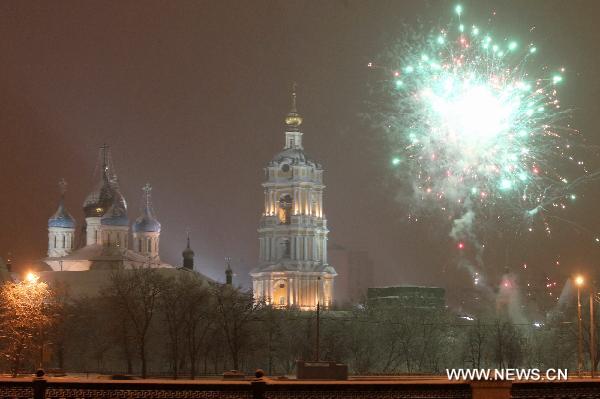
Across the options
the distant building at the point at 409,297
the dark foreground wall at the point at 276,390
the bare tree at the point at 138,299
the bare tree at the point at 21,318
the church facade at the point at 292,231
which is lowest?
the dark foreground wall at the point at 276,390

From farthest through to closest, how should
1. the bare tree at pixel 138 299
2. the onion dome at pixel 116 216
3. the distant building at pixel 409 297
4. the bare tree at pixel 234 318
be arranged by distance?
the onion dome at pixel 116 216, the distant building at pixel 409 297, the bare tree at pixel 138 299, the bare tree at pixel 234 318

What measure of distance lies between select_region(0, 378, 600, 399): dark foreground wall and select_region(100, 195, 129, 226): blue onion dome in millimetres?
96666

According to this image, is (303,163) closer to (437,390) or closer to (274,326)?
(274,326)

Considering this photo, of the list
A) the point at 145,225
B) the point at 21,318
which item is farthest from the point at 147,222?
the point at 21,318

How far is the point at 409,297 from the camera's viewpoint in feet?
364

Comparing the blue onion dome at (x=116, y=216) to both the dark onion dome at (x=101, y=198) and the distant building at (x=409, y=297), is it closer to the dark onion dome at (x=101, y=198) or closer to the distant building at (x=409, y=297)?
the dark onion dome at (x=101, y=198)

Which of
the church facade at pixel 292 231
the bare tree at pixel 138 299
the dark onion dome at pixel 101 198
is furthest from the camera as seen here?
the dark onion dome at pixel 101 198

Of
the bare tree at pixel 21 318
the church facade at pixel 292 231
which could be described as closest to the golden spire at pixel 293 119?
the church facade at pixel 292 231

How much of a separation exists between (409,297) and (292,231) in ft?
48.3

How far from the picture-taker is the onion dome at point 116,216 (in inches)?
4815

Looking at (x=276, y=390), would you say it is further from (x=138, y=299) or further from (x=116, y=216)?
(x=116, y=216)

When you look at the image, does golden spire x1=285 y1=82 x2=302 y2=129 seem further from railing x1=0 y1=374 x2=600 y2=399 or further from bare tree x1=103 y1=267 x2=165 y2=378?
railing x1=0 y1=374 x2=600 y2=399

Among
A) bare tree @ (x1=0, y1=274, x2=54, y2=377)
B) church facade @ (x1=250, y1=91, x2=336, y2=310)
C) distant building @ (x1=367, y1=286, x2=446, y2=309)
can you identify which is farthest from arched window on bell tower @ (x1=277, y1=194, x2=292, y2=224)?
bare tree @ (x1=0, y1=274, x2=54, y2=377)

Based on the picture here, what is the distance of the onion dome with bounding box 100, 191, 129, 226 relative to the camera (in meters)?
122
